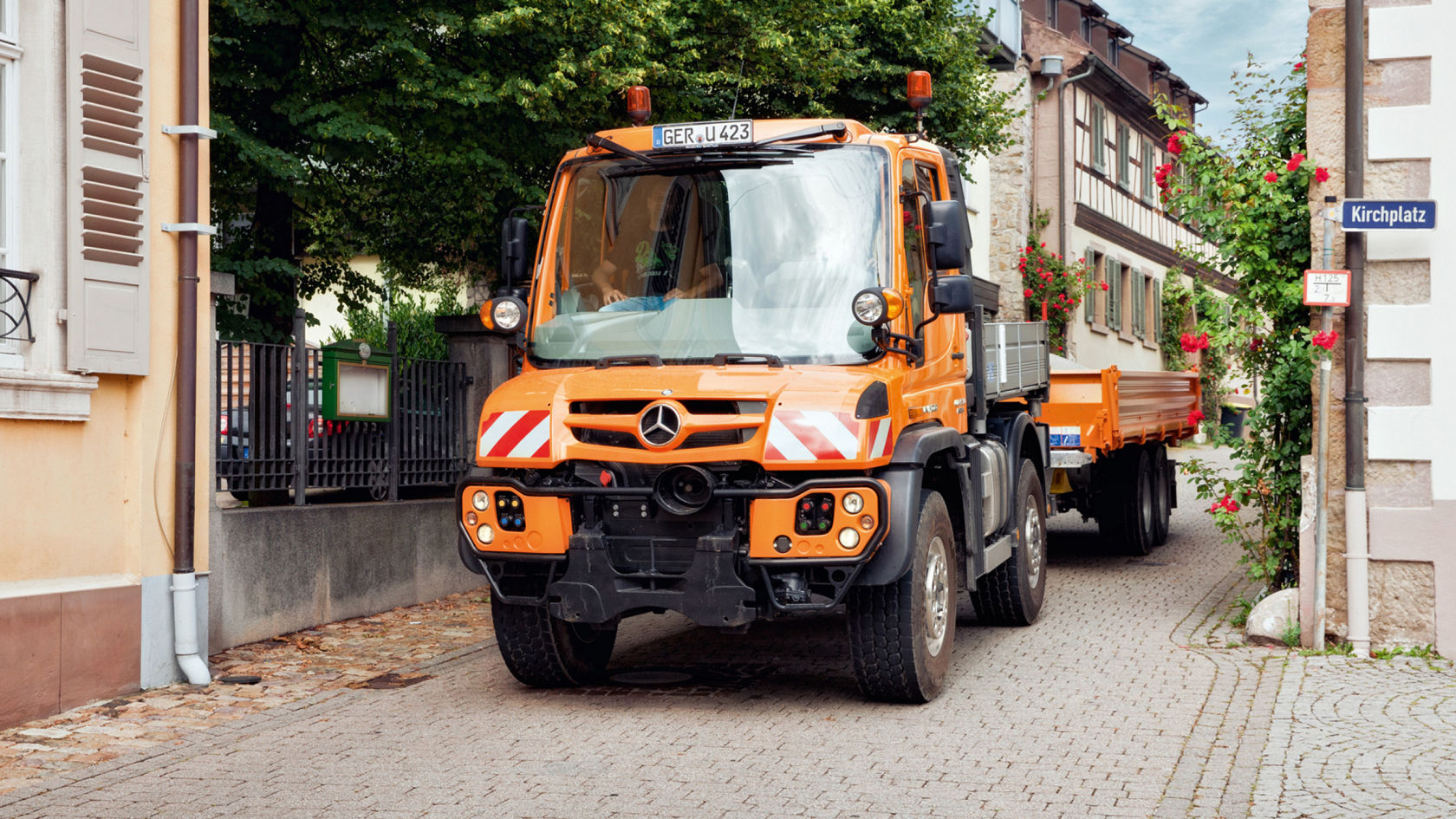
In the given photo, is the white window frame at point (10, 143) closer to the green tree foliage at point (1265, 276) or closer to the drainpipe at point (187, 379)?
the drainpipe at point (187, 379)

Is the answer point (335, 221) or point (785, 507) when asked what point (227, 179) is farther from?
point (785, 507)

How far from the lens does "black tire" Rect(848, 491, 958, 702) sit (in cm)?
717

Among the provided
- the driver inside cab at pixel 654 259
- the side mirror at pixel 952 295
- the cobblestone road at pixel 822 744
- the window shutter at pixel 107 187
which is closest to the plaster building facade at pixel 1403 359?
the cobblestone road at pixel 822 744

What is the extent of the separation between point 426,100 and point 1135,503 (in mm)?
7151

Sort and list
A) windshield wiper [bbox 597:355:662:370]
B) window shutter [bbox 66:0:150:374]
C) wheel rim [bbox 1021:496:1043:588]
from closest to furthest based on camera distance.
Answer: windshield wiper [bbox 597:355:662:370]
window shutter [bbox 66:0:150:374]
wheel rim [bbox 1021:496:1043:588]

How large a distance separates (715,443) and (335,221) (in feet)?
27.8

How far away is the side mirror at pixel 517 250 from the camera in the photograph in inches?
313

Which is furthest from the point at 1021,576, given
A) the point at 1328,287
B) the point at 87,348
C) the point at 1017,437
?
the point at 87,348

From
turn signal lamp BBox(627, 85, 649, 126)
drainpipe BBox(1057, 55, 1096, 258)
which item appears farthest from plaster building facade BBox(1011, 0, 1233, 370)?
turn signal lamp BBox(627, 85, 649, 126)

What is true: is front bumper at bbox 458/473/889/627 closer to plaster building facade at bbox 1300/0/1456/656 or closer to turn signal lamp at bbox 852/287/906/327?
turn signal lamp at bbox 852/287/906/327

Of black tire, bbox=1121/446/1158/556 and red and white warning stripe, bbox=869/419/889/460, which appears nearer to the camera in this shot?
red and white warning stripe, bbox=869/419/889/460

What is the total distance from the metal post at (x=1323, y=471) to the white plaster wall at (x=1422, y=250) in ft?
0.75

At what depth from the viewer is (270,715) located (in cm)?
750

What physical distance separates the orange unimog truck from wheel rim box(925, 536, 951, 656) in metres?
0.01
